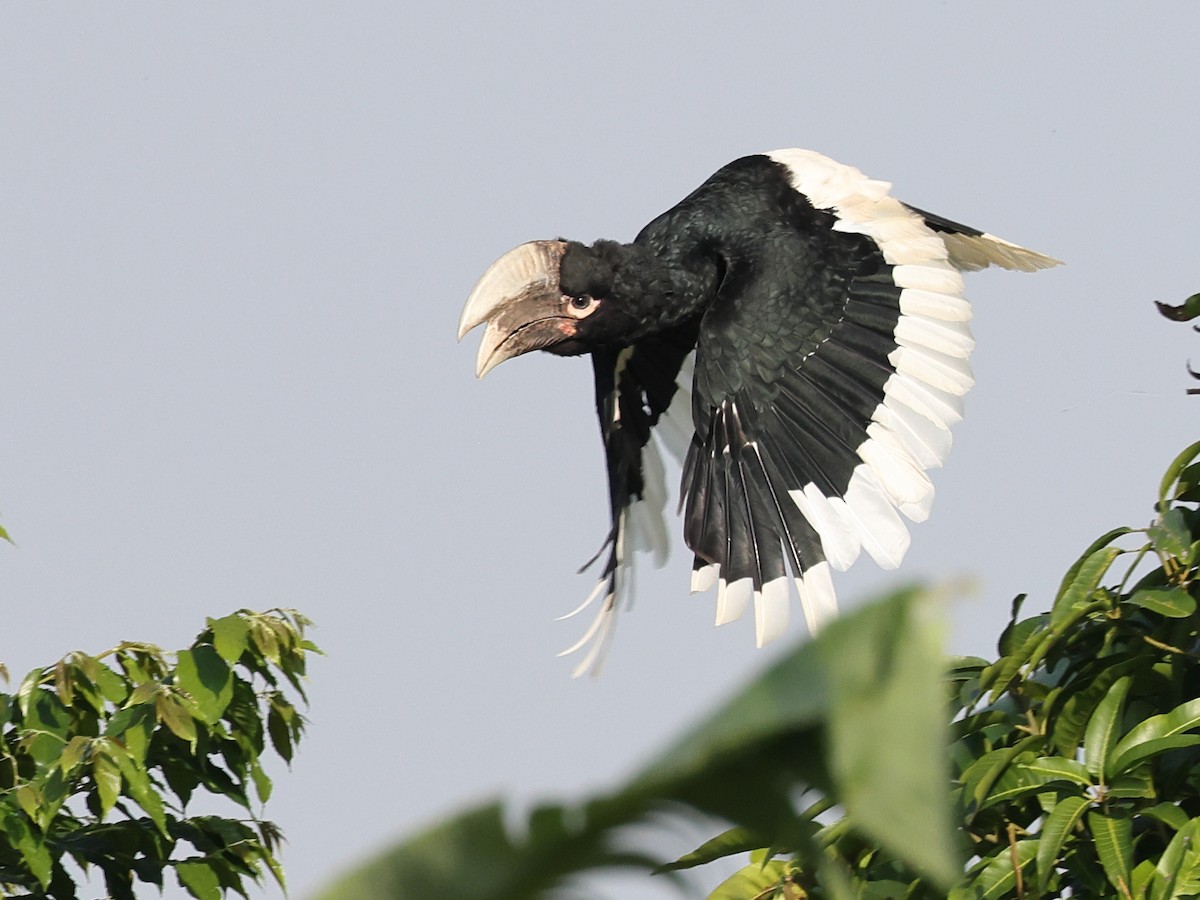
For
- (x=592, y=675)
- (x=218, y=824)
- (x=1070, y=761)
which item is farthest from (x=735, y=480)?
(x=1070, y=761)

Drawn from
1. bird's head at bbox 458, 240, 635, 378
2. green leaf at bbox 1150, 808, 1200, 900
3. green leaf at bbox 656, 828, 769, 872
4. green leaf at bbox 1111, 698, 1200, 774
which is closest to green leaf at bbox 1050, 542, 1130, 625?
green leaf at bbox 1111, 698, 1200, 774

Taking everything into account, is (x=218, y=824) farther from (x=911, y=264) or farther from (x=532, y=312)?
(x=911, y=264)

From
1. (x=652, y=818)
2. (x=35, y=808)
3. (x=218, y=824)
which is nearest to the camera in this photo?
(x=652, y=818)

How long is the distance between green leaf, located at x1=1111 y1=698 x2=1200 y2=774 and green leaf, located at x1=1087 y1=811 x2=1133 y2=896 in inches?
1.8

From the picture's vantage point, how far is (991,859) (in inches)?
56.6

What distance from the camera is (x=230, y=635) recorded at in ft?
6.19

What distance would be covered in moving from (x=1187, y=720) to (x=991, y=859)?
0.21 m

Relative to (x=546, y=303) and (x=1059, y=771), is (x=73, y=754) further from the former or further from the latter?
(x=546, y=303)

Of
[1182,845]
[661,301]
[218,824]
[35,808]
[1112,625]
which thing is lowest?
[1182,845]

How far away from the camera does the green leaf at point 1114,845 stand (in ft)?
4.50

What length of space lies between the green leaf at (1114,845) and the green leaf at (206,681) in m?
0.97

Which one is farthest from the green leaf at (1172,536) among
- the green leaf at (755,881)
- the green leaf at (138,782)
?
the green leaf at (138,782)

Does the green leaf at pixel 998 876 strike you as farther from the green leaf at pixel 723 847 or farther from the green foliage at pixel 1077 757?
the green leaf at pixel 723 847

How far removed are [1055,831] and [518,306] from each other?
171 cm
